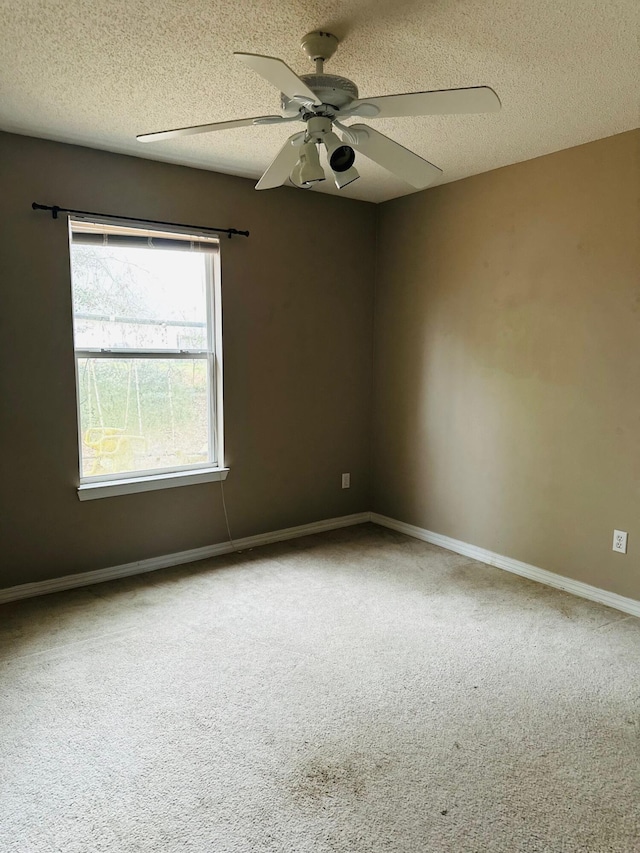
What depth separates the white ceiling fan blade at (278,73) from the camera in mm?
1405

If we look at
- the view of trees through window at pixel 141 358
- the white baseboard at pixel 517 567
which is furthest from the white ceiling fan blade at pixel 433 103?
Answer: the white baseboard at pixel 517 567

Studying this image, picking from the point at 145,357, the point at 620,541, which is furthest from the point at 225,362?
the point at 620,541

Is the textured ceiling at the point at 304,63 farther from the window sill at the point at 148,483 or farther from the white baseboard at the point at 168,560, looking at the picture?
the white baseboard at the point at 168,560

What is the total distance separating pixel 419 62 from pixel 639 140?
1327 mm

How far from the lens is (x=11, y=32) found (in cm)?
193

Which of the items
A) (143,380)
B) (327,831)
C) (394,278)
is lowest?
(327,831)

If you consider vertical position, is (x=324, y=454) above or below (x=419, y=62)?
below

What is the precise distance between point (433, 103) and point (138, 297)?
2228 millimetres

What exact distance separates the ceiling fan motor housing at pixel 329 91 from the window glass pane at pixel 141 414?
2.02 metres

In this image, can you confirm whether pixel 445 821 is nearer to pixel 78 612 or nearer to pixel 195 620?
pixel 195 620

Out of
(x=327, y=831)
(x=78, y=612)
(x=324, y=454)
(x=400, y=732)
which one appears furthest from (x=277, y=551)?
(x=327, y=831)

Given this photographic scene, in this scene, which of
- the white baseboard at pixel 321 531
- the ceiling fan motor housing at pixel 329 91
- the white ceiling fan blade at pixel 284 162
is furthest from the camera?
the white baseboard at pixel 321 531

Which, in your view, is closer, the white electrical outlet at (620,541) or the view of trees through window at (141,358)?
the white electrical outlet at (620,541)

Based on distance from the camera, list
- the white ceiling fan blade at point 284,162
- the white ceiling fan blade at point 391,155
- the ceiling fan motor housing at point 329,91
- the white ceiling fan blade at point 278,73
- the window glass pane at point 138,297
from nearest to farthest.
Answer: the white ceiling fan blade at point 278,73 → the ceiling fan motor housing at point 329,91 → the white ceiling fan blade at point 391,155 → the white ceiling fan blade at point 284,162 → the window glass pane at point 138,297
